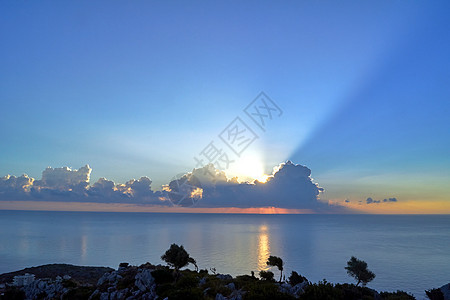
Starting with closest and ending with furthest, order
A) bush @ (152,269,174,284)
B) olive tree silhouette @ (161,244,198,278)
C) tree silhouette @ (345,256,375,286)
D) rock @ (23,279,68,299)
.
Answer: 1. bush @ (152,269,174,284)
2. olive tree silhouette @ (161,244,198,278)
3. tree silhouette @ (345,256,375,286)
4. rock @ (23,279,68,299)

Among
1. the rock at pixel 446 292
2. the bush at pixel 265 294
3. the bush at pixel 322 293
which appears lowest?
the bush at pixel 265 294

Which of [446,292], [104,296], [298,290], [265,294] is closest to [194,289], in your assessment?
[265,294]

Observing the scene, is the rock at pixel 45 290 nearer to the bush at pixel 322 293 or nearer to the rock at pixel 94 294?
the rock at pixel 94 294

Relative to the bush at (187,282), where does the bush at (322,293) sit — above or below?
above

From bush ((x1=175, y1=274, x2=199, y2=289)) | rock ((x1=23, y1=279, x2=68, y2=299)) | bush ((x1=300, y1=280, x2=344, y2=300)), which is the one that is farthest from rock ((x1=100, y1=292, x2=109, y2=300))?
bush ((x1=300, y1=280, x2=344, y2=300))

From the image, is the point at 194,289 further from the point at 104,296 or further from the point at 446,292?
the point at 446,292

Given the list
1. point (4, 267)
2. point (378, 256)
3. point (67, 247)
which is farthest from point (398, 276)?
point (67, 247)

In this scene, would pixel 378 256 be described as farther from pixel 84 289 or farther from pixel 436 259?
pixel 84 289

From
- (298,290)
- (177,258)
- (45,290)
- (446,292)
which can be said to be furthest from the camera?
(45,290)

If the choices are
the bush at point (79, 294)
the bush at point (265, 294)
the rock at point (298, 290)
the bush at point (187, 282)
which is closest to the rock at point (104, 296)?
the bush at point (79, 294)

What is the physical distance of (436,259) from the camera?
140375 mm

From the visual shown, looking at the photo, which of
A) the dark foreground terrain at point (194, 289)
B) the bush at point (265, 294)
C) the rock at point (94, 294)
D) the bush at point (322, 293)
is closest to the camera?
the bush at point (322, 293)

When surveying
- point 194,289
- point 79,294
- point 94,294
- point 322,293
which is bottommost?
point 79,294

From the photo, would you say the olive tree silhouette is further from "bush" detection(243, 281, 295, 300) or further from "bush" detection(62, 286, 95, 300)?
"bush" detection(243, 281, 295, 300)
